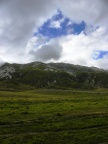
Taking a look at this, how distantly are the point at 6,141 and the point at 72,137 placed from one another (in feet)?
26.1

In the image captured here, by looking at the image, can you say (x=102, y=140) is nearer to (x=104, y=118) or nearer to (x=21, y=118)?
(x=104, y=118)

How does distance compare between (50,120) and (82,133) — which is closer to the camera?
(82,133)

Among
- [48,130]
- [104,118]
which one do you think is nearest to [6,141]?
[48,130]

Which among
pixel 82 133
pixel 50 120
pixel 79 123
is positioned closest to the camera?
pixel 82 133

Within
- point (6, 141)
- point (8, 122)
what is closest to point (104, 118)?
point (8, 122)

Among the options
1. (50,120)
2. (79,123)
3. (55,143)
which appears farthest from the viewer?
(50,120)

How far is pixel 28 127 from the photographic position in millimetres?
39812

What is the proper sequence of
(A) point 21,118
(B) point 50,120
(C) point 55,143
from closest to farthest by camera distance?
1. (C) point 55,143
2. (B) point 50,120
3. (A) point 21,118

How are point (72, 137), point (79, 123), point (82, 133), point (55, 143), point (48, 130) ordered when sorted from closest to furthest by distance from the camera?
point (55, 143)
point (72, 137)
point (82, 133)
point (48, 130)
point (79, 123)

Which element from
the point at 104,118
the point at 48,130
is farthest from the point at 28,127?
the point at 104,118

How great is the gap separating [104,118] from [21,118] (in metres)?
14.6

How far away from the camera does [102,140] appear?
31.6 meters

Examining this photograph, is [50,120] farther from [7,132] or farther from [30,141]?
[30,141]

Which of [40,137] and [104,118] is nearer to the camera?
[40,137]
